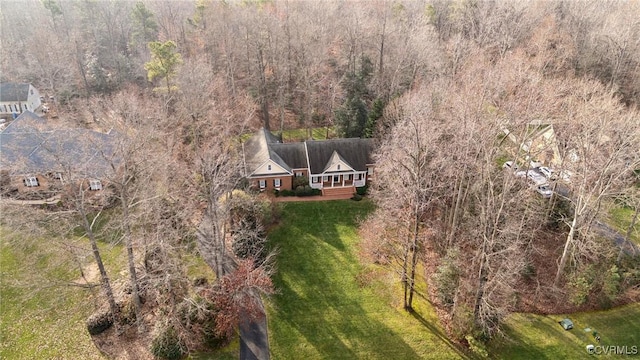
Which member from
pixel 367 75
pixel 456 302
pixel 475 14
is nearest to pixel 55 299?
pixel 456 302

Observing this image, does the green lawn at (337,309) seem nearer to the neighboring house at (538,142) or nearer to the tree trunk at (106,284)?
the tree trunk at (106,284)

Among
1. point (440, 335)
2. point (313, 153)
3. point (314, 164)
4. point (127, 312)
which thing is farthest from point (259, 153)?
point (440, 335)

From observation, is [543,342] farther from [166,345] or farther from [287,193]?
[287,193]

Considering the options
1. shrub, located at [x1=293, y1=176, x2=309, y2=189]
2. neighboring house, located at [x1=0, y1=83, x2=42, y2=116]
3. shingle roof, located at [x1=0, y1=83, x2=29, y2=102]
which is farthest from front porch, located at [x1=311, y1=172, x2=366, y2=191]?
shingle roof, located at [x1=0, y1=83, x2=29, y2=102]

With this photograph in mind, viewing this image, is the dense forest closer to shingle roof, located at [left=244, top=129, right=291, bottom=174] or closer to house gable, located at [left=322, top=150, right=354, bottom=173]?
shingle roof, located at [left=244, top=129, right=291, bottom=174]

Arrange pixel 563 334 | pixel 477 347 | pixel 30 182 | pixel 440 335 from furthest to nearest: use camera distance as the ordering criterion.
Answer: pixel 30 182 → pixel 563 334 → pixel 440 335 → pixel 477 347

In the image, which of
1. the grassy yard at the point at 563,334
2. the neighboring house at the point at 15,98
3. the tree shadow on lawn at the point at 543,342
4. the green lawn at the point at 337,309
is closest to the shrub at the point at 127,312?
the green lawn at the point at 337,309
